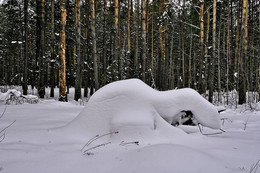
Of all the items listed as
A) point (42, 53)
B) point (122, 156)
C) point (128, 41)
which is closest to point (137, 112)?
point (122, 156)

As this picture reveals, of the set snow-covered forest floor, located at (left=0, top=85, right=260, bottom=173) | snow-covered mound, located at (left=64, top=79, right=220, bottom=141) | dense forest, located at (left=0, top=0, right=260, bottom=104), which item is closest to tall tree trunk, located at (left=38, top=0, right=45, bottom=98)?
dense forest, located at (left=0, top=0, right=260, bottom=104)

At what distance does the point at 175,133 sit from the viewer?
2100mm

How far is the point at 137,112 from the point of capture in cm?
205

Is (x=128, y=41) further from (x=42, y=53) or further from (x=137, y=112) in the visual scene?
(x=137, y=112)

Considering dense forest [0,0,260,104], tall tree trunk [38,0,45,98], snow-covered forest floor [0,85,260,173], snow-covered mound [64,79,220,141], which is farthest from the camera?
tall tree trunk [38,0,45,98]

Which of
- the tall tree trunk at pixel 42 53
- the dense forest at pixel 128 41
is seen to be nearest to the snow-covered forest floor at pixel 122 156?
the dense forest at pixel 128 41

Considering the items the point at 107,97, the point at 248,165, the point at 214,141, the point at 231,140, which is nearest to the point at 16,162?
the point at 107,97

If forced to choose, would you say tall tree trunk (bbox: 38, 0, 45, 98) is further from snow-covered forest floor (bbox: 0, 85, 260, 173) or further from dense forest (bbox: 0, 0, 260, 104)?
snow-covered forest floor (bbox: 0, 85, 260, 173)

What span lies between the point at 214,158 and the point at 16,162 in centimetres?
167

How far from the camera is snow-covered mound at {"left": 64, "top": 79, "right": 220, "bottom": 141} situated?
197cm

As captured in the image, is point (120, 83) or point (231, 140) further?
point (120, 83)

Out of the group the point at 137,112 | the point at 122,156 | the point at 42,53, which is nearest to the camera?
the point at 122,156

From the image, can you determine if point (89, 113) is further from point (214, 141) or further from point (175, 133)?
point (214, 141)

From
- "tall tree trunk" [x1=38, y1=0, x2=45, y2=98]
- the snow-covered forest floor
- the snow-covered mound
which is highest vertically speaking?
"tall tree trunk" [x1=38, y1=0, x2=45, y2=98]
